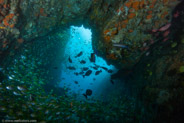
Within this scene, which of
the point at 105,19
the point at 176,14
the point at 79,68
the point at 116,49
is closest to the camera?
the point at 176,14

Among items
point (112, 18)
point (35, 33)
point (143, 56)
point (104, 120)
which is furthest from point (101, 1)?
point (104, 120)

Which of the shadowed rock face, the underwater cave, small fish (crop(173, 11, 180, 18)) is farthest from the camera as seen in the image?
small fish (crop(173, 11, 180, 18))

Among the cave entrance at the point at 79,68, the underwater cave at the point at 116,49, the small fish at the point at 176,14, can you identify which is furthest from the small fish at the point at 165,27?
the cave entrance at the point at 79,68

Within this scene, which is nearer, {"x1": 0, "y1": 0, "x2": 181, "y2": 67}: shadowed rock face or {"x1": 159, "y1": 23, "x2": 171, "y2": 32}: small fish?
{"x1": 0, "y1": 0, "x2": 181, "y2": 67}: shadowed rock face

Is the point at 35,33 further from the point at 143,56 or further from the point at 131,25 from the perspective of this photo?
the point at 143,56

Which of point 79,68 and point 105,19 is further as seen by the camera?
point 79,68

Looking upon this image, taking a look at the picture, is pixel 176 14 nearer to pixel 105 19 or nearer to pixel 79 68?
pixel 105 19

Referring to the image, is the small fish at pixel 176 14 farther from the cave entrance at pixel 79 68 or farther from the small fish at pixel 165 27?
the cave entrance at pixel 79 68

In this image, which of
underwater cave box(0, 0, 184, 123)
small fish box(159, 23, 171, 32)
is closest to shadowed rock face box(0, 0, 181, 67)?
underwater cave box(0, 0, 184, 123)

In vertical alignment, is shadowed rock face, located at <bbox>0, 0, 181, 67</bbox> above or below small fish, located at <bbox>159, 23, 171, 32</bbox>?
above

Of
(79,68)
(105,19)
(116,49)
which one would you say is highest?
(79,68)

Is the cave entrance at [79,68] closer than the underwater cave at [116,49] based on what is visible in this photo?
No

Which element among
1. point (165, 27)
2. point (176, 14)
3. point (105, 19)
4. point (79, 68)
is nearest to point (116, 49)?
point (105, 19)

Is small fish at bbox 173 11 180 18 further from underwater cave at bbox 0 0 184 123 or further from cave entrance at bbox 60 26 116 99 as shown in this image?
cave entrance at bbox 60 26 116 99
